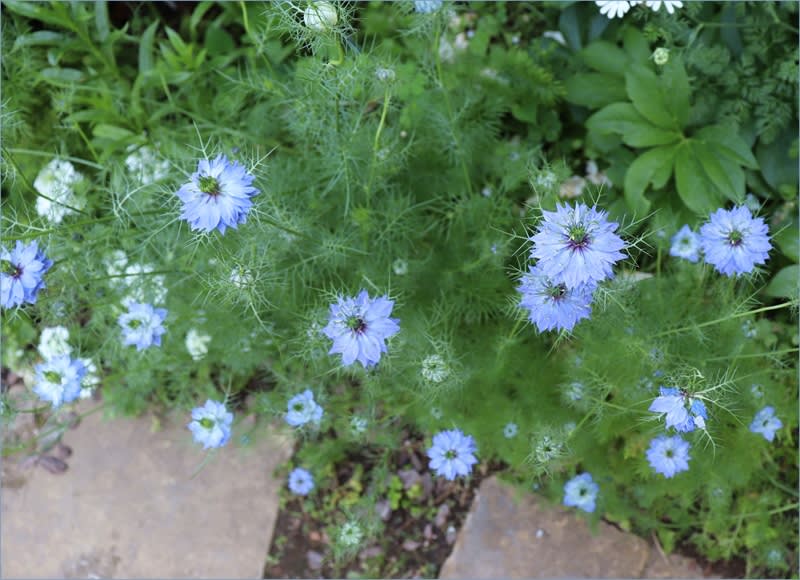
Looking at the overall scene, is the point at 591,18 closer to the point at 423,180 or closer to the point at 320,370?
the point at 423,180

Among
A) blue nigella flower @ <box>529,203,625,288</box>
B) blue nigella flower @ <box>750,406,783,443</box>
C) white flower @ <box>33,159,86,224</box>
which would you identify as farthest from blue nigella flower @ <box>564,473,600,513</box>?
white flower @ <box>33,159,86,224</box>

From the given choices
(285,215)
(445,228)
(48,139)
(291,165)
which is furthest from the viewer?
(48,139)

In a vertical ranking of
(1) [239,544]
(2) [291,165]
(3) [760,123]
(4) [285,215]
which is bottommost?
(1) [239,544]

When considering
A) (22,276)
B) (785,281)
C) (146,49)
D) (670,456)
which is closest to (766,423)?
(670,456)

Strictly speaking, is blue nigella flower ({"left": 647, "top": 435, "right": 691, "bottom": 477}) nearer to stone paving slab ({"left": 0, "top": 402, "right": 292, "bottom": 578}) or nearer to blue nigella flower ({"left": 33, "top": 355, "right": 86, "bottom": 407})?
stone paving slab ({"left": 0, "top": 402, "right": 292, "bottom": 578})

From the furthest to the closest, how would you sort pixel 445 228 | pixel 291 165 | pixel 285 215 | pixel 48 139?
pixel 48 139
pixel 445 228
pixel 291 165
pixel 285 215

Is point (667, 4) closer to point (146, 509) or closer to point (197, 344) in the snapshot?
point (197, 344)

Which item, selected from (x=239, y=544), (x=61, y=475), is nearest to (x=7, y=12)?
(x=61, y=475)
